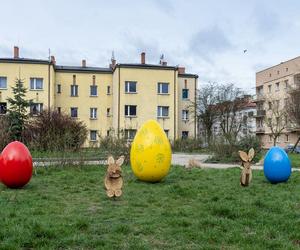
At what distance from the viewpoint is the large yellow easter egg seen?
1211 cm

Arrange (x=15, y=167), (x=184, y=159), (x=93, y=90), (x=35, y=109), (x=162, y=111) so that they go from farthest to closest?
(x=93, y=90) → (x=162, y=111) → (x=35, y=109) → (x=184, y=159) → (x=15, y=167)

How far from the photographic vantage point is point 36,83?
44719 millimetres

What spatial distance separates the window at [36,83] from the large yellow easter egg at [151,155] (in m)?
34.3

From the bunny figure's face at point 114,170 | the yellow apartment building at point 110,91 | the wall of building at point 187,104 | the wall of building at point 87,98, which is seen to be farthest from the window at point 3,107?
the bunny figure's face at point 114,170

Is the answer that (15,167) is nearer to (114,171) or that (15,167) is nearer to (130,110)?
(114,171)

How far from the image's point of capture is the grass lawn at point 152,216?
19.3 ft

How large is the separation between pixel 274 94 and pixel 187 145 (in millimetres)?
31892

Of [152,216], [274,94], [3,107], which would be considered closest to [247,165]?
[152,216]

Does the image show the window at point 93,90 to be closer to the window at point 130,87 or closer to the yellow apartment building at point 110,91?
the yellow apartment building at point 110,91

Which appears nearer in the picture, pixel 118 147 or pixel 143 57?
pixel 118 147

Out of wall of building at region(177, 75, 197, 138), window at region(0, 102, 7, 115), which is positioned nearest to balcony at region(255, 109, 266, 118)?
wall of building at region(177, 75, 197, 138)

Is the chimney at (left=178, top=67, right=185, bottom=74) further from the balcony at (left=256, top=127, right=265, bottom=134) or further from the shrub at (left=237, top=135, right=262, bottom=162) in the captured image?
the shrub at (left=237, top=135, right=262, bottom=162)

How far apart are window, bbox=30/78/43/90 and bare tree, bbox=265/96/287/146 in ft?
81.8

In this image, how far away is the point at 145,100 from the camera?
46.7 metres
